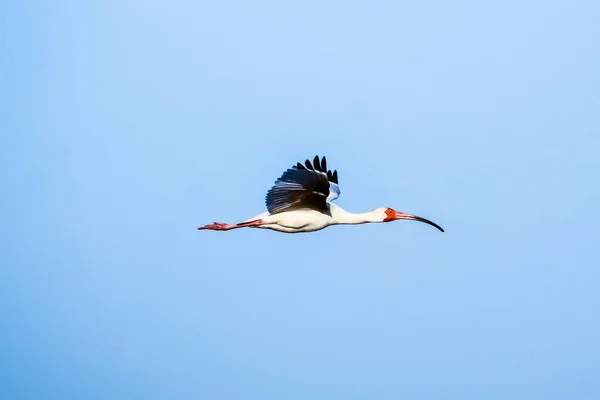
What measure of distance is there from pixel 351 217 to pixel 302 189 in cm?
260

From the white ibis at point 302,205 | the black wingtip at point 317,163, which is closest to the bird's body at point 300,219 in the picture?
the white ibis at point 302,205

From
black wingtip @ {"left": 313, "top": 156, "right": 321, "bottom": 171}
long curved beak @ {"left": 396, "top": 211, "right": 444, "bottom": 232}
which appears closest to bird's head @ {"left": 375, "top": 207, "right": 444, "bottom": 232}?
long curved beak @ {"left": 396, "top": 211, "right": 444, "bottom": 232}

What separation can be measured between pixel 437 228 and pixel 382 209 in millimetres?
2541

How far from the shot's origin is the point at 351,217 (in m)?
28.9

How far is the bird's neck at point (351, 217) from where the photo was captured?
93.0 feet

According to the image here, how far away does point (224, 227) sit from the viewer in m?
28.6

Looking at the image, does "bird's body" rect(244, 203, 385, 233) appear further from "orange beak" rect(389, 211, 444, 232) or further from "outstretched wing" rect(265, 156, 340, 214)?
"orange beak" rect(389, 211, 444, 232)

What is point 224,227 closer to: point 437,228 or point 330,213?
point 330,213

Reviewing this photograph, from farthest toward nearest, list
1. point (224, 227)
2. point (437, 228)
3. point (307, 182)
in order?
point (437, 228) < point (224, 227) < point (307, 182)

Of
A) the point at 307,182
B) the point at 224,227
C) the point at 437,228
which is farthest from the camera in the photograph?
the point at 437,228

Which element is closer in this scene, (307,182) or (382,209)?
(307,182)

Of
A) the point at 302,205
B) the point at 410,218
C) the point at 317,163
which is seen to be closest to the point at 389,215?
the point at 410,218

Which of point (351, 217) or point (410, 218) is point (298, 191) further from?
point (410, 218)

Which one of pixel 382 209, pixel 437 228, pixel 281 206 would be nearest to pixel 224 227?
pixel 281 206
